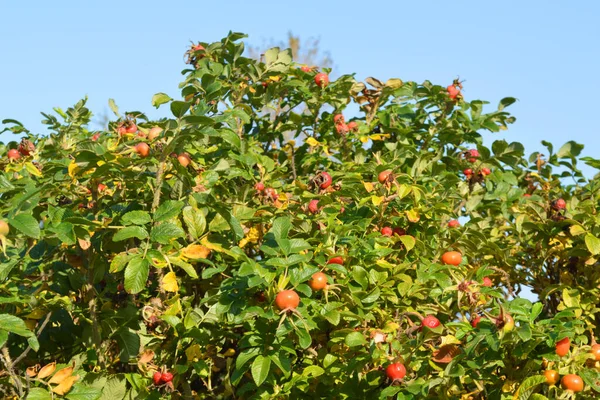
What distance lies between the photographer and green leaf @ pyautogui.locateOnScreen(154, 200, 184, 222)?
251 centimetres

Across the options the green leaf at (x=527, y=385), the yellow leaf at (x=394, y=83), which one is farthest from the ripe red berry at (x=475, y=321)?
the yellow leaf at (x=394, y=83)

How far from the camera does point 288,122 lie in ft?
13.9

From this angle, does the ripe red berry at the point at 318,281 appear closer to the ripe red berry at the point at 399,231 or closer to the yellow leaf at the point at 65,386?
the ripe red berry at the point at 399,231

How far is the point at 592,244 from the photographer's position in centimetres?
326

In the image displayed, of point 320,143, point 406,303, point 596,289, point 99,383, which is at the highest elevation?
point 320,143

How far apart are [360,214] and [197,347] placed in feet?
2.98

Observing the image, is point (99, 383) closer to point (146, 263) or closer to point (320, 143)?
point (146, 263)

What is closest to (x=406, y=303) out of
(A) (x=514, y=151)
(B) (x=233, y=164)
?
(B) (x=233, y=164)

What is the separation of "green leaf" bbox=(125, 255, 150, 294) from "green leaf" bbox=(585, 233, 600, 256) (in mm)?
1876

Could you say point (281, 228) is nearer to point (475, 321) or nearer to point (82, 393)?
point (475, 321)

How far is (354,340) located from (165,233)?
0.72 meters

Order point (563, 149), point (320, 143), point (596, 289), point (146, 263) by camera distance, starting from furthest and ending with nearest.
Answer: point (563, 149), point (320, 143), point (596, 289), point (146, 263)

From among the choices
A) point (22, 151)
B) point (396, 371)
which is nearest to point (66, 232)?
point (396, 371)

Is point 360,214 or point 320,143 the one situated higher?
point 320,143
